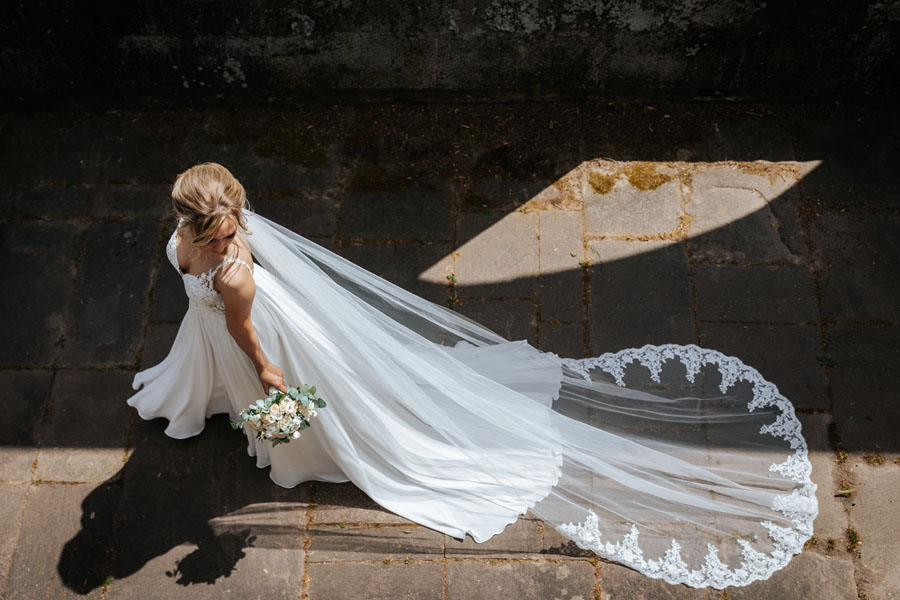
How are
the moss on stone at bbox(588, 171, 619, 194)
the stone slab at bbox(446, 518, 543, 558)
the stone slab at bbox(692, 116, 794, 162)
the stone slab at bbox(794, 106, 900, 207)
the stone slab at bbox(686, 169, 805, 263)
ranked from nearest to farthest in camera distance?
the stone slab at bbox(446, 518, 543, 558) → the stone slab at bbox(686, 169, 805, 263) → the stone slab at bbox(794, 106, 900, 207) → the moss on stone at bbox(588, 171, 619, 194) → the stone slab at bbox(692, 116, 794, 162)

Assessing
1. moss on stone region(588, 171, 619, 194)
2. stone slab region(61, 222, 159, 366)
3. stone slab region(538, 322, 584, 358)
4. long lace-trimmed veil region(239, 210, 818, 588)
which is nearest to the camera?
long lace-trimmed veil region(239, 210, 818, 588)

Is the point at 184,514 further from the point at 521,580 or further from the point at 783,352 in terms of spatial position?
the point at 783,352

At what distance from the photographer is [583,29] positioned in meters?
5.46

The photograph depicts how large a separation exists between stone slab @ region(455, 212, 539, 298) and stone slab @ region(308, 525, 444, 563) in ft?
5.02

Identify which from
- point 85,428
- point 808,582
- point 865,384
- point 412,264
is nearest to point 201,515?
point 85,428

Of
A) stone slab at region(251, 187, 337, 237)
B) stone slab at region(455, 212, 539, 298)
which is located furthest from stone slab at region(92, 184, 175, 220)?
stone slab at region(455, 212, 539, 298)

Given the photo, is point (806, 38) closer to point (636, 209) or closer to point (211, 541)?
point (636, 209)

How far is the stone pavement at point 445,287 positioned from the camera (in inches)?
158

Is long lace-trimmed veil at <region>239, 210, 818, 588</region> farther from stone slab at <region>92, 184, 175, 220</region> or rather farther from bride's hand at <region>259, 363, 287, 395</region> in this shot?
stone slab at <region>92, 184, 175, 220</region>

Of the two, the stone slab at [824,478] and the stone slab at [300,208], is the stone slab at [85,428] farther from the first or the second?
the stone slab at [824,478]

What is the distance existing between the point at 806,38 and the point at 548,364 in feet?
9.78

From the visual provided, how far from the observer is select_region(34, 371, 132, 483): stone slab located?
4.35 metres

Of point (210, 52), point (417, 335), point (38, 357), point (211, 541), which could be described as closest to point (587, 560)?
point (417, 335)

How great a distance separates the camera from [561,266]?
16.6ft
